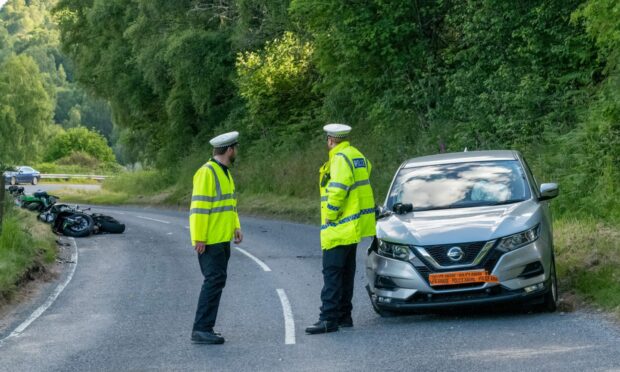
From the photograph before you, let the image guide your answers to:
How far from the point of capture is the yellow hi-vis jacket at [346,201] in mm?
11070

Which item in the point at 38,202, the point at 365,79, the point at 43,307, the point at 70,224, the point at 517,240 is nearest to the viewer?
the point at 517,240

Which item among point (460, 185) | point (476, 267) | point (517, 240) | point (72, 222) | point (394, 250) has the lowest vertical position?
point (72, 222)

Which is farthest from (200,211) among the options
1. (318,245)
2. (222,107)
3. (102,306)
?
(222,107)

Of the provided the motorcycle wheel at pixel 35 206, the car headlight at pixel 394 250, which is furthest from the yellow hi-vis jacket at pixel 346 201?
the motorcycle wheel at pixel 35 206

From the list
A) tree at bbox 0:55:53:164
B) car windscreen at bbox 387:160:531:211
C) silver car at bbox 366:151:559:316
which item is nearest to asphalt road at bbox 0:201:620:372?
silver car at bbox 366:151:559:316

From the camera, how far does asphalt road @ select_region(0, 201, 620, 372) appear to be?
30.4 ft

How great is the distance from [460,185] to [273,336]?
9.54 ft

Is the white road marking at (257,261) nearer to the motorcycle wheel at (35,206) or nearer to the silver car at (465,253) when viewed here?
the silver car at (465,253)

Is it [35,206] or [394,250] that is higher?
[394,250]

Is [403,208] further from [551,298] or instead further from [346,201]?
[551,298]

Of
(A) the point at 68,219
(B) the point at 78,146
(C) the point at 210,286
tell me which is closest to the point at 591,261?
(C) the point at 210,286

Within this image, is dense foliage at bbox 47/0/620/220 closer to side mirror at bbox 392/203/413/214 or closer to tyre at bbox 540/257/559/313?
tyre at bbox 540/257/559/313

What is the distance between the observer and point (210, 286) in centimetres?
1085

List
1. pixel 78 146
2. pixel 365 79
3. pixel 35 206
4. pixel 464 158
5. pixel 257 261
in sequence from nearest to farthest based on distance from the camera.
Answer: pixel 464 158 → pixel 257 261 → pixel 35 206 → pixel 365 79 → pixel 78 146
